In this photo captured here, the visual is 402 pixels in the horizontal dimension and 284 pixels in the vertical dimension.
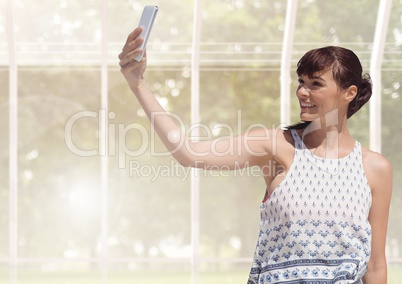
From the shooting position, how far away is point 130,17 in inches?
351

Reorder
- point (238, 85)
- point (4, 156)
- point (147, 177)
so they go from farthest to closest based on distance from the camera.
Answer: point (147, 177)
point (4, 156)
point (238, 85)

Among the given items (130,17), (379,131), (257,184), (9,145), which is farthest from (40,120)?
(379,131)

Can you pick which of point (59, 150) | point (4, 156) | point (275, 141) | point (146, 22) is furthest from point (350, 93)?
point (59, 150)

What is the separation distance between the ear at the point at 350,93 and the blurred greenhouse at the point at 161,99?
6.14m

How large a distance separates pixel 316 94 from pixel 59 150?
857cm

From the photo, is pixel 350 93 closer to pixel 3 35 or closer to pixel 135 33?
pixel 135 33

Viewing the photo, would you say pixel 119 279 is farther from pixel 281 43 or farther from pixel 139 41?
pixel 139 41

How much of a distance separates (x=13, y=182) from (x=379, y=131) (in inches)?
155

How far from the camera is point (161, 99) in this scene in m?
9.79

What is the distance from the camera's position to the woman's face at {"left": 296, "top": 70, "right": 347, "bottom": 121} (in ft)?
5.82

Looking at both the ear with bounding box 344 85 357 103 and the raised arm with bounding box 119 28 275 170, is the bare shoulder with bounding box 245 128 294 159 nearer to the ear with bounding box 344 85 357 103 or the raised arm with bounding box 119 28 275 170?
the raised arm with bounding box 119 28 275 170

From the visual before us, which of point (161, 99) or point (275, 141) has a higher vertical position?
point (161, 99)

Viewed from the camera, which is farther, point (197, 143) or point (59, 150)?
point (59, 150)

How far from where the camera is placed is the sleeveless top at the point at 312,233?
1.68 meters
